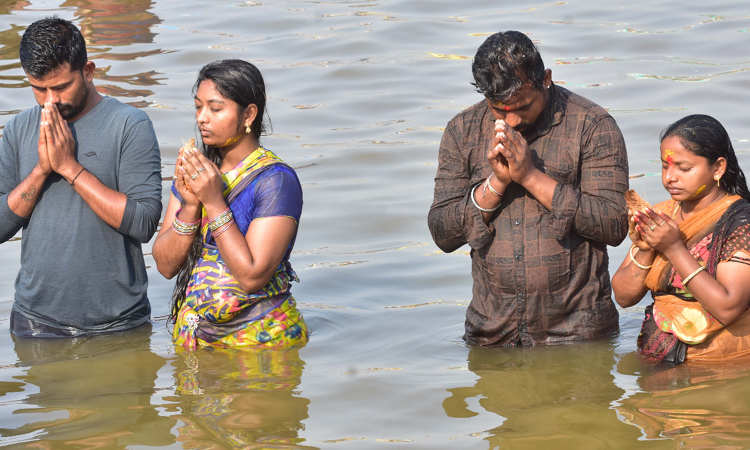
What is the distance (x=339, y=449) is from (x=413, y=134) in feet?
20.9

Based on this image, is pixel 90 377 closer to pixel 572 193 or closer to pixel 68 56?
pixel 68 56

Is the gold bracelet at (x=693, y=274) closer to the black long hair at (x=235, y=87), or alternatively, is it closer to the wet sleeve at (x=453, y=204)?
the wet sleeve at (x=453, y=204)

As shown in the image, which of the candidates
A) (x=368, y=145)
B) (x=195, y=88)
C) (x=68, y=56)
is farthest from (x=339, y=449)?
(x=368, y=145)

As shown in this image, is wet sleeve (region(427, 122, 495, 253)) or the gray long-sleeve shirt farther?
the gray long-sleeve shirt

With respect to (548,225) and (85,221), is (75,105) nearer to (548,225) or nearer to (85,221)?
(85,221)

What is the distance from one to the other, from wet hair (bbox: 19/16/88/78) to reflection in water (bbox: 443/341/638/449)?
2.43m

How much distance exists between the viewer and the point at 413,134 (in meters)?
9.68

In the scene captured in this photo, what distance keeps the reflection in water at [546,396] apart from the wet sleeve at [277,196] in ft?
3.66

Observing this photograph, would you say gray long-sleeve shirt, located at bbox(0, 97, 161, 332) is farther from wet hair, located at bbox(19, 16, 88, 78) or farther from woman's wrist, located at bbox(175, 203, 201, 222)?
woman's wrist, located at bbox(175, 203, 201, 222)

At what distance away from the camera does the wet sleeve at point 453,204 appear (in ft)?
13.8

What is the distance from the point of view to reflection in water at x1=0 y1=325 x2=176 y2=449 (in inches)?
147

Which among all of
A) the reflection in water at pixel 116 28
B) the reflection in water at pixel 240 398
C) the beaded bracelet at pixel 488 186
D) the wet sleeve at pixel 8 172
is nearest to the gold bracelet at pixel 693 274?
the beaded bracelet at pixel 488 186

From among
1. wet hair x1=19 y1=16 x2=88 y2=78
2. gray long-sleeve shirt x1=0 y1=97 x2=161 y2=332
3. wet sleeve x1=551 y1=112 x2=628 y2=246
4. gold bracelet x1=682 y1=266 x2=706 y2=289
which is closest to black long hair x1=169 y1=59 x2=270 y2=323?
gray long-sleeve shirt x1=0 y1=97 x2=161 y2=332

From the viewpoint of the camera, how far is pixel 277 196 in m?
4.12
